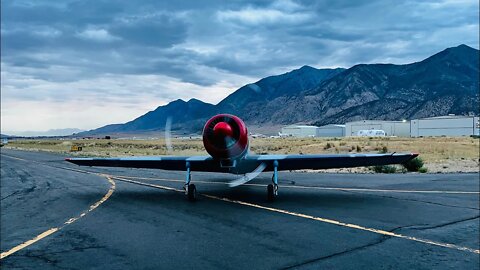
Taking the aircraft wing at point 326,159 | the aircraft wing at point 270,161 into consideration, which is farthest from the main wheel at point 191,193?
the aircraft wing at point 326,159

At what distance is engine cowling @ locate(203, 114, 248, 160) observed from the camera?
441 inches

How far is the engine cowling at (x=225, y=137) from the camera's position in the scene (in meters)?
11.2

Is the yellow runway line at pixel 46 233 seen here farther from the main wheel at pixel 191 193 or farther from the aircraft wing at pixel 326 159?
the aircraft wing at pixel 326 159

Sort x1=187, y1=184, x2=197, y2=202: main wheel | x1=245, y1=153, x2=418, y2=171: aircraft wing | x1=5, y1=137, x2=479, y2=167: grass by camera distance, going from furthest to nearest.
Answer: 1. x1=5, y1=137, x2=479, y2=167: grass
2. x1=187, y1=184, x2=197, y2=202: main wheel
3. x1=245, y1=153, x2=418, y2=171: aircraft wing

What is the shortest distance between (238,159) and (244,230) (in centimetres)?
401

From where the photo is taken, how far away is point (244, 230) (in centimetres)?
791

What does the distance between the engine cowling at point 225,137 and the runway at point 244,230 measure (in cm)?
152

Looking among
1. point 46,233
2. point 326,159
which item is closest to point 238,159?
point 326,159

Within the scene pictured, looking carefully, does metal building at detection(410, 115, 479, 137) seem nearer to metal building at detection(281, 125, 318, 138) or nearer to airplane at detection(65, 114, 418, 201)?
metal building at detection(281, 125, 318, 138)

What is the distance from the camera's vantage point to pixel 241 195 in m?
13.3

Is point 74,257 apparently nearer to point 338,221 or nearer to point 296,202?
point 338,221

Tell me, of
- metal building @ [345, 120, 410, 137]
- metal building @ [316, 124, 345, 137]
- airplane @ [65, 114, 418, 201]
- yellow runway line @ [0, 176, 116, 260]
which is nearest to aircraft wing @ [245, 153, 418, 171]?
airplane @ [65, 114, 418, 201]

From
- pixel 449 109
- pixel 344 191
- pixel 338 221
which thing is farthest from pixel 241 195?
pixel 449 109

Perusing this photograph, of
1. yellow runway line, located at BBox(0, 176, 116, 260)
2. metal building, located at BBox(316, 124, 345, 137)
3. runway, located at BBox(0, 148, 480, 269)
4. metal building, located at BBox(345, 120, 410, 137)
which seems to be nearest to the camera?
runway, located at BBox(0, 148, 480, 269)
